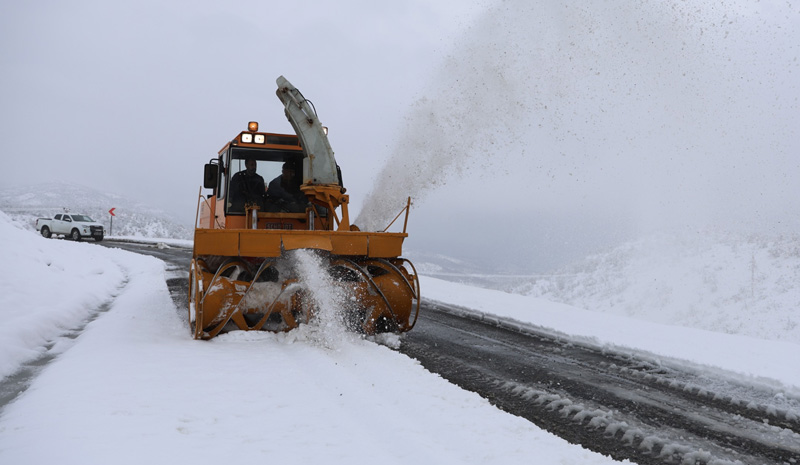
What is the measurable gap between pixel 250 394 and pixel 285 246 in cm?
236

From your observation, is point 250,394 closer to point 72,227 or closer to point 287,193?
point 287,193

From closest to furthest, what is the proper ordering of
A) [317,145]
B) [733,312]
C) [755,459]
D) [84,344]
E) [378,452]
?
[378,452]
[755,459]
[84,344]
[317,145]
[733,312]

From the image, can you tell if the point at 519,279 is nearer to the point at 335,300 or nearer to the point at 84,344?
the point at 335,300

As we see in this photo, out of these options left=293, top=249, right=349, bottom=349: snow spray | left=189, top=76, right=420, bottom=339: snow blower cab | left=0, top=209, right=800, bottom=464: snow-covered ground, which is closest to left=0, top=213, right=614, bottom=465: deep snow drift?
left=0, top=209, right=800, bottom=464: snow-covered ground

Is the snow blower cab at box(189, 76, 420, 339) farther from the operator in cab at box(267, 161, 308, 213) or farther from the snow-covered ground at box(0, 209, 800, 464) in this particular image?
the snow-covered ground at box(0, 209, 800, 464)

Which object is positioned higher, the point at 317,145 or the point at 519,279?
the point at 317,145

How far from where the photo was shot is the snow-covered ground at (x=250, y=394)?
3.05 meters

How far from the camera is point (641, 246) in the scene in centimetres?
2041

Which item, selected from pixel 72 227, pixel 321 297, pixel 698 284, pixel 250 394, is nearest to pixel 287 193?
pixel 321 297

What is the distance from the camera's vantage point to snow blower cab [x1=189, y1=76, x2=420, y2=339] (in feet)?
20.2

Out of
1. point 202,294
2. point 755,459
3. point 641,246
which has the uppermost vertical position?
point 641,246

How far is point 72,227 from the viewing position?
1135 inches

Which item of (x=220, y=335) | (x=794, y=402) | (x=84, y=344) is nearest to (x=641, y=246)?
(x=794, y=402)

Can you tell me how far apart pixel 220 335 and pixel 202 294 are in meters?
0.54
